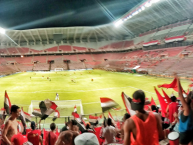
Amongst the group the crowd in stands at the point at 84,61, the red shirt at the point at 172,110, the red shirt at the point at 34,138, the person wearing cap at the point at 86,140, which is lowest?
the red shirt at the point at 34,138

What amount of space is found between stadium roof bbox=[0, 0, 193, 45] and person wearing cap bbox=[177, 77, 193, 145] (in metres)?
Answer: 38.6

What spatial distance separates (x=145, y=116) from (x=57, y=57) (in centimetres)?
7465

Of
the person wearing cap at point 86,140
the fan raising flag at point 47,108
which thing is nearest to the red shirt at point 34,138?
the fan raising flag at point 47,108

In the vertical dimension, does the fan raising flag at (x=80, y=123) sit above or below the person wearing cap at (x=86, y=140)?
below

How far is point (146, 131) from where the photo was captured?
2527 millimetres

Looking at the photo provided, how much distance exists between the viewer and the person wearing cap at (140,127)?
2.49m

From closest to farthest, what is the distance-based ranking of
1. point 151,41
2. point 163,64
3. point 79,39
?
point 163,64, point 151,41, point 79,39

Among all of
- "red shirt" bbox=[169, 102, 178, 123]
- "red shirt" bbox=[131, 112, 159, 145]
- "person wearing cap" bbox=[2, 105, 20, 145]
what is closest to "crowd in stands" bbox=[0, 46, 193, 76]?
"red shirt" bbox=[169, 102, 178, 123]

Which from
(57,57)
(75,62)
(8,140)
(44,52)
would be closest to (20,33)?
(44,52)

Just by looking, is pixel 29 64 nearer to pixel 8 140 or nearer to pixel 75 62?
pixel 75 62

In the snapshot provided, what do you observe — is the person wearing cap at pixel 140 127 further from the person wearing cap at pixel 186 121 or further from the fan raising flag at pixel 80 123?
the fan raising flag at pixel 80 123

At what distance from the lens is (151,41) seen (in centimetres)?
5366

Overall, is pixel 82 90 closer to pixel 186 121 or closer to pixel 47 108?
pixel 47 108

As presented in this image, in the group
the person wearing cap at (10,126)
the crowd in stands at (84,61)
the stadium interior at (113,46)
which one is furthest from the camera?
the crowd in stands at (84,61)
